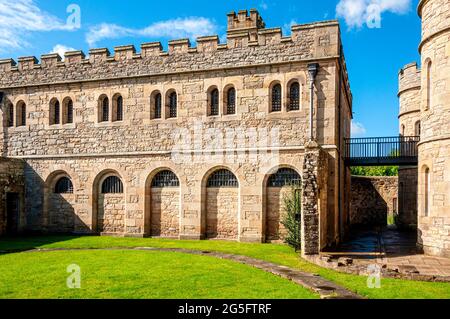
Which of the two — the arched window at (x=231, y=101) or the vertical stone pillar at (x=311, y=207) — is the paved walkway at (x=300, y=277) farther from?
the arched window at (x=231, y=101)

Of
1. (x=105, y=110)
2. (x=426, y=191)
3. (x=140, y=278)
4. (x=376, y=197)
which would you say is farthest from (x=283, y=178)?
(x=376, y=197)

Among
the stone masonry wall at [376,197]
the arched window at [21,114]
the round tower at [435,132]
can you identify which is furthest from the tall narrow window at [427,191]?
the arched window at [21,114]

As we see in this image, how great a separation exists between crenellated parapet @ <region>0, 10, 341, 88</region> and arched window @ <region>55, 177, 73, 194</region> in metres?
5.07

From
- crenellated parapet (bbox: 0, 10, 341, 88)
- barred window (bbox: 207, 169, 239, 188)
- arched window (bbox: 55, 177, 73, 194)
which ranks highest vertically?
crenellated parapet (bbox: 0, 10, 341, 88)

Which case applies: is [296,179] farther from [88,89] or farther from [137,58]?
[88,89]

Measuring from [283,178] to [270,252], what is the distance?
12.2 feet

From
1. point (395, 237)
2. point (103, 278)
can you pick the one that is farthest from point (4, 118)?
point (395, 237)

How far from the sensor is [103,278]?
393 inches

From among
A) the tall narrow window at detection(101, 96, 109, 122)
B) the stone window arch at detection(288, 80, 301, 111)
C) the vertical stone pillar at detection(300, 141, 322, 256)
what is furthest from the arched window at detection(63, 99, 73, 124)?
the vertical stone pillar at detection(300, 141, 322, 256)

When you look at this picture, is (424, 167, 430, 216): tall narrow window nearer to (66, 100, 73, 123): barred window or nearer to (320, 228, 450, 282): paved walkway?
(320, 228, 450, 282): paved walkway

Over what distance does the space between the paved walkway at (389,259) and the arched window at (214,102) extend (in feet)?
26.3

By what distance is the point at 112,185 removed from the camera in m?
19.5

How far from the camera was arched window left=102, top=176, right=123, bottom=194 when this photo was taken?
19.3 metres

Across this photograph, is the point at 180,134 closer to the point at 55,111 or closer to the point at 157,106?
the point at 157,106
